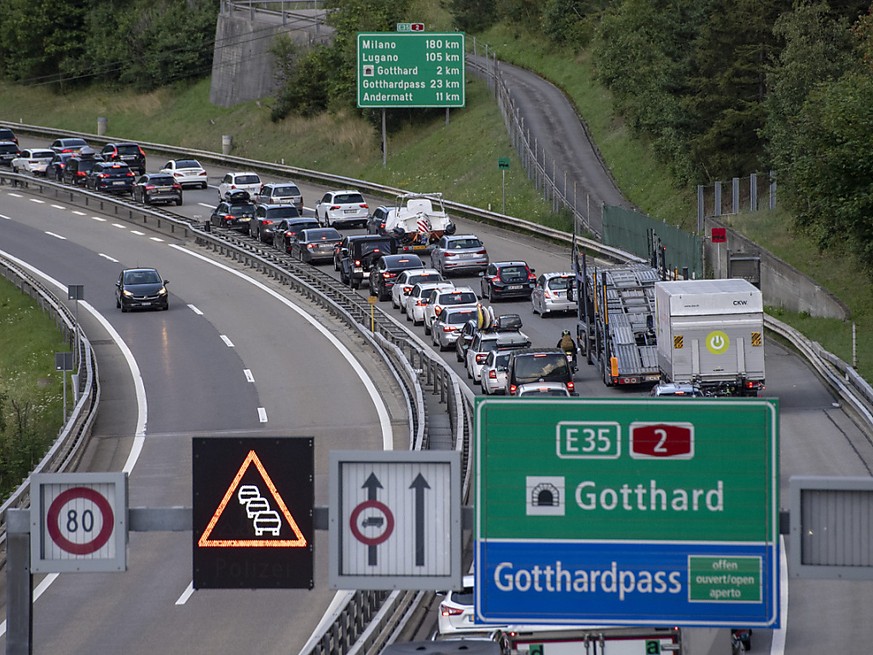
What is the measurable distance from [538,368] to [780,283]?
14167 mm

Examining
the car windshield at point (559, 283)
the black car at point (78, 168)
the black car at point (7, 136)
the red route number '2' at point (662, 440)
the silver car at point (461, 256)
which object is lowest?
the red route number '2' at point (662, 440)

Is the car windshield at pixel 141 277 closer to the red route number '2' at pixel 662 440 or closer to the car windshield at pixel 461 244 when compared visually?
the car windshield at pixel 461 244

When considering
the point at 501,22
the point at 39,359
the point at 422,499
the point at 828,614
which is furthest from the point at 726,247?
the point at 501,22

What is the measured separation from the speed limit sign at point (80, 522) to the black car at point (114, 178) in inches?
2558

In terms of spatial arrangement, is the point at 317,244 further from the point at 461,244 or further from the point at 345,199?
the point at 345,199

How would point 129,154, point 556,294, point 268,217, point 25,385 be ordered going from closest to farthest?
point 25,385
point 556,294
point 268,217
point 129,154

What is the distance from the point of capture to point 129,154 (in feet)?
280

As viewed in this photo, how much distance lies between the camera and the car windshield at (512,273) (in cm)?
5241

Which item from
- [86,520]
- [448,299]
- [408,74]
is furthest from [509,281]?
[86,520]

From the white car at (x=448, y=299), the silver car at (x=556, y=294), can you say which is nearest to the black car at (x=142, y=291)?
the white car at (x=448, y=299)

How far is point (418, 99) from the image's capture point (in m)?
74.1

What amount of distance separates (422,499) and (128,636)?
1282 cm

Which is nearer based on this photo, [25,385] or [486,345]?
[486,345]

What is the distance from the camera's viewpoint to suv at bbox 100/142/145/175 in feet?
277
